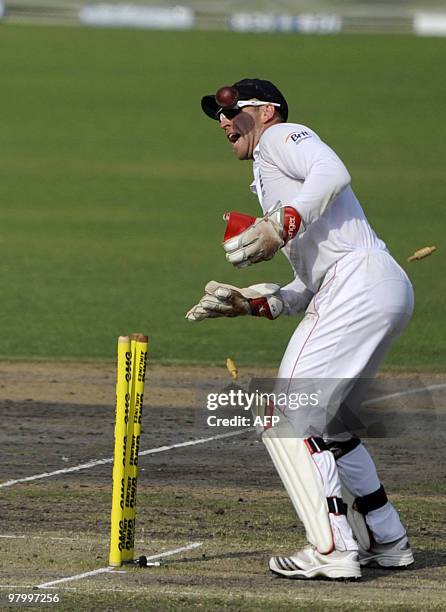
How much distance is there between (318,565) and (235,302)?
147 centimetres

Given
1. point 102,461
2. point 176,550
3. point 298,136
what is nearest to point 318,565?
point 176,550

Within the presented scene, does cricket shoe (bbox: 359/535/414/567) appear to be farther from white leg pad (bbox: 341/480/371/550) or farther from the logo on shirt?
the logo on shirt

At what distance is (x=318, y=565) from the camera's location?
7230 millimetres

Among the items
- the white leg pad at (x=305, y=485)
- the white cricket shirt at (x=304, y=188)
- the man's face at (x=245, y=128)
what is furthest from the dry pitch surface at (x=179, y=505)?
the man's face at (x=245, y=128)

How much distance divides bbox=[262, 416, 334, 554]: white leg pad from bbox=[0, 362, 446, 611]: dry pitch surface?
27cm

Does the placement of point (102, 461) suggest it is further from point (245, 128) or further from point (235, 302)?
point (245, 128)

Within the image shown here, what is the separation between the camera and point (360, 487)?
7.59m

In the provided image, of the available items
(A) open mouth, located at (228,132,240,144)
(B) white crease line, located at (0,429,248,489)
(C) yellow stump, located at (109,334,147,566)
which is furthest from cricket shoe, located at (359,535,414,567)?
(B) white crease line, located at (0,429,248,489)

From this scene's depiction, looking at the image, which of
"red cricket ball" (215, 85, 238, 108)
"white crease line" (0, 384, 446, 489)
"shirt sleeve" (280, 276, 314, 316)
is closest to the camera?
"red cricket ball" (215, 85, 238, 108)

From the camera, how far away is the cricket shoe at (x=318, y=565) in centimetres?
718

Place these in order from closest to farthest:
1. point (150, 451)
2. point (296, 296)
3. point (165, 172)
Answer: point (296, 296) → point (150, 451) → point (165, 172)

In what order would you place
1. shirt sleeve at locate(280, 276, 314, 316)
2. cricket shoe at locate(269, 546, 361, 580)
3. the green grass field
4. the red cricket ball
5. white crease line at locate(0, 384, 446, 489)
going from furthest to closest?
the green grass field
white crease line at locate(0, 384, 446, 489)
shirt sleeve at locate(280, 276, 314, 316)
the red cricket ball
cricket shoe at locate(269, 546, 361, 580)

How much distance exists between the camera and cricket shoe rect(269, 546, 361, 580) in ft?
23.6

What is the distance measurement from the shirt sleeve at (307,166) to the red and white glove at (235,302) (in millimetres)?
705
